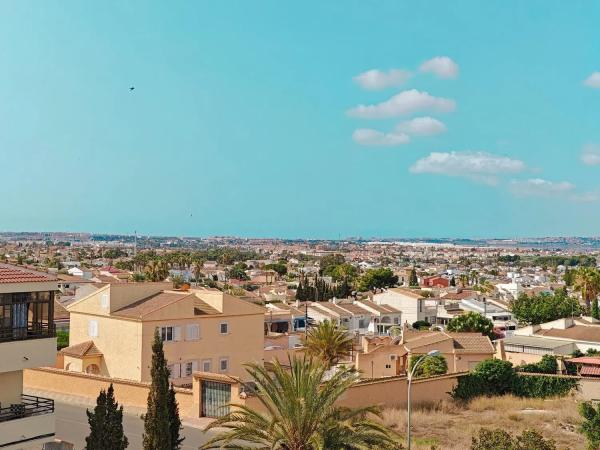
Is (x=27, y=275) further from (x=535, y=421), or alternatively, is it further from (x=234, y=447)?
(x=535, y=421)

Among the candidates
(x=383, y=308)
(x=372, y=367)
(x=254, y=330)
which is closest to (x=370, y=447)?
(x=254, y=330)

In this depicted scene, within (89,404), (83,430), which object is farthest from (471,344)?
(83,430)

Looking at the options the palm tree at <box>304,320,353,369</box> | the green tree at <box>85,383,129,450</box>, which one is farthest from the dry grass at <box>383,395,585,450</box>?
the green tree at <box>85,383,129,450</box>

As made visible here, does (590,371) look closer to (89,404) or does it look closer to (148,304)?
(148,304)

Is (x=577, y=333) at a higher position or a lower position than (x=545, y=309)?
lower

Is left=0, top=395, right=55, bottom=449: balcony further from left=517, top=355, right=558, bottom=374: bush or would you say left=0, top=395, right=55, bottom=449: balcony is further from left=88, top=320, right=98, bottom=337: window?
left=517, top=355, right=558, bottom=374: bush

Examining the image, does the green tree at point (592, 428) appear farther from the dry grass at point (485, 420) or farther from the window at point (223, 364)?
the window at point (223, 364)
